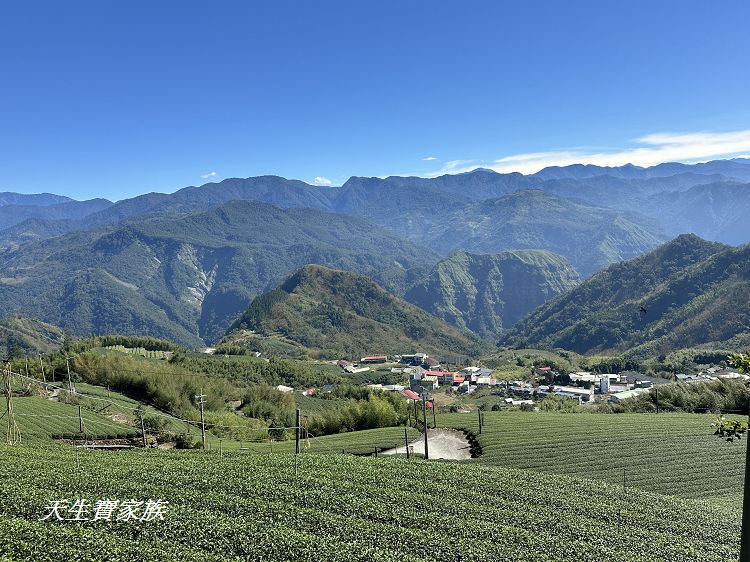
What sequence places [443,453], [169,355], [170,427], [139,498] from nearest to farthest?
[139,498], [443,453], [170,427], [169,355]

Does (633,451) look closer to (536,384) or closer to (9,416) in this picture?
(9,416)

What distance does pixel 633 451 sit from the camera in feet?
153

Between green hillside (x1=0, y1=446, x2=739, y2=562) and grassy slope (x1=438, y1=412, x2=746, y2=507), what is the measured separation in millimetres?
7521

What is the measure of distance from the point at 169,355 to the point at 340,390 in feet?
190

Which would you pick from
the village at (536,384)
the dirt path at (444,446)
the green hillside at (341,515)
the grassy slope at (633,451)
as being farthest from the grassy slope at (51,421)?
the village at (536,384)

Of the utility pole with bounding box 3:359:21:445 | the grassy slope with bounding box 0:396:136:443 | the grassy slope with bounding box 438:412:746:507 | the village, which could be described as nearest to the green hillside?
the utility pole with bounding box 3:359:21:445

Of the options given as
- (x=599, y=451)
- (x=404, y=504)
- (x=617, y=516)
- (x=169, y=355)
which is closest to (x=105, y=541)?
(x=404, y=504)

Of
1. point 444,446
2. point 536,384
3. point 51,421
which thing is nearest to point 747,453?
point 444,446

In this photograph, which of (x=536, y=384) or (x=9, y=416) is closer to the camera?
(x=9, y=416)

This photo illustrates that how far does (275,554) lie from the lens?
21.7 meters

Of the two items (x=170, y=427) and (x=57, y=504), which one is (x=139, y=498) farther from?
(x=170, y=427)

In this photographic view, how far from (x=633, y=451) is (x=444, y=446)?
61.1 feet

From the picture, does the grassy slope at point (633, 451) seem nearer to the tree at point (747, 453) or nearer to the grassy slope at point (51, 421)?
the tree at point (747, 453)

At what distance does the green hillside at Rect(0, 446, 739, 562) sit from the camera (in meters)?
22.0
